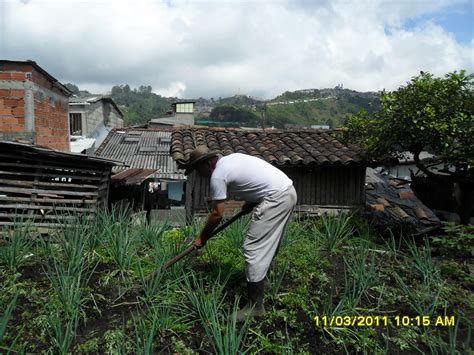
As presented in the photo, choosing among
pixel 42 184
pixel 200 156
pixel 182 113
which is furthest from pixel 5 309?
pixel 182 113

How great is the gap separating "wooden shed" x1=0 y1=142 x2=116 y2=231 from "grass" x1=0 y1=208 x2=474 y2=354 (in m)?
2.40

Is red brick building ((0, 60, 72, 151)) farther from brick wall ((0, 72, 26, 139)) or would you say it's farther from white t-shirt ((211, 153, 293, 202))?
white t-shirt ((211, 153, 293, 202))

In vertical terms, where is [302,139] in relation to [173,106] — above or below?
below

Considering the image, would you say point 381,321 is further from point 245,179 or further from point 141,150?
point 141,150

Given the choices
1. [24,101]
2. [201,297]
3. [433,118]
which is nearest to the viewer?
[201,297]

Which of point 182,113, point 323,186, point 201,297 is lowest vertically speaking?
point 201,297

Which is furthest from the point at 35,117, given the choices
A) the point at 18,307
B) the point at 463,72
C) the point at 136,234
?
the point at 463,72

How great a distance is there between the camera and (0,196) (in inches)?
258

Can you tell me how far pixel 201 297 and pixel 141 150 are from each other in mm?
17745

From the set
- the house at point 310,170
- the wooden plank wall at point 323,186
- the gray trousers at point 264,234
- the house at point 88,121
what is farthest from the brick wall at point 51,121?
the gray trousers at point 264,234

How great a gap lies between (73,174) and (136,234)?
364 centimetres

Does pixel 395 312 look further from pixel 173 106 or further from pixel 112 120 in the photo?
pixel 173 106

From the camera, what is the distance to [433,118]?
6500 mm

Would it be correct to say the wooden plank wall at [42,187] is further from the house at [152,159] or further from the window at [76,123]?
the window at [76,123]
